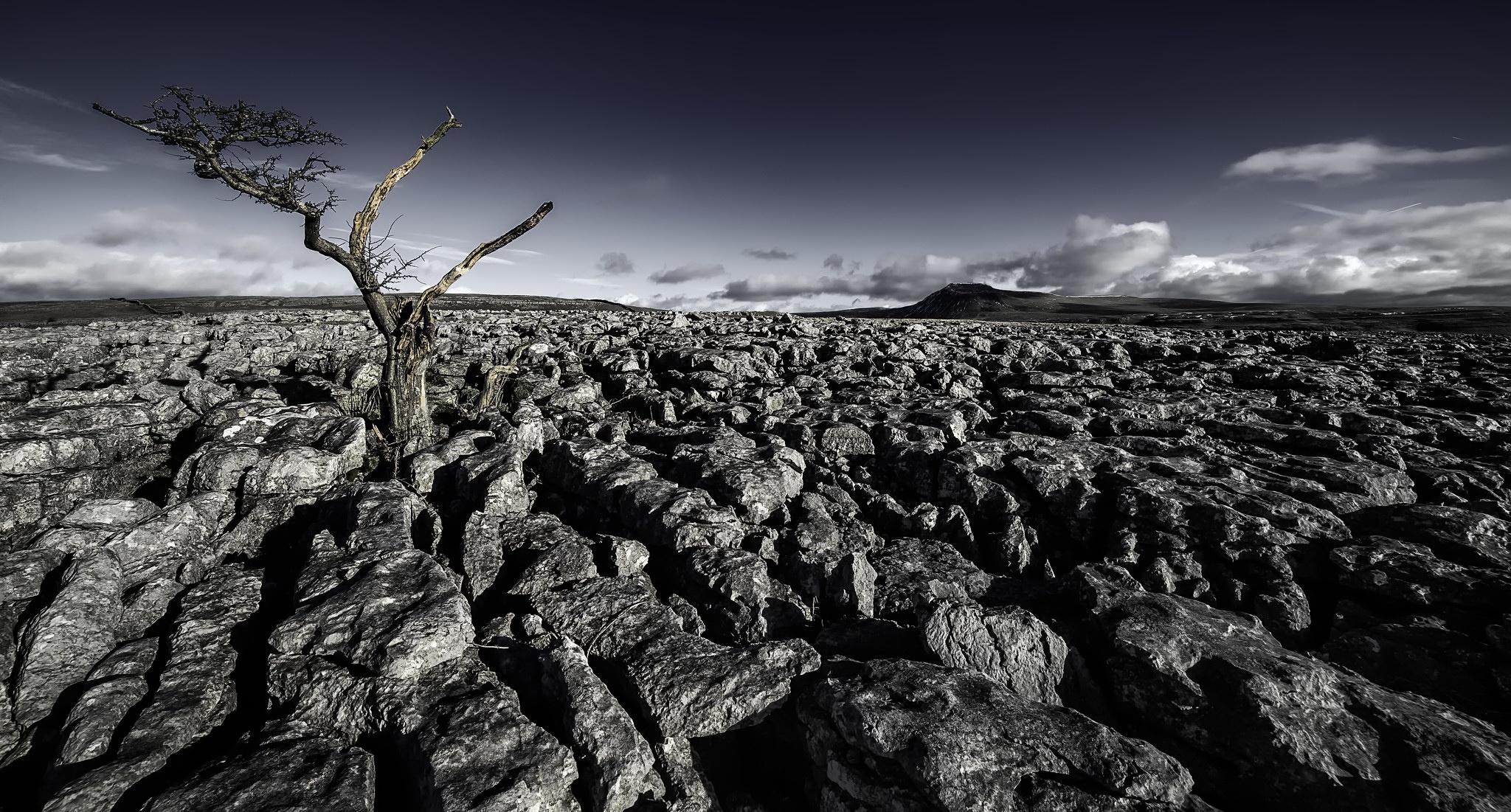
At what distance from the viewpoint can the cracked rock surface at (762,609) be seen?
5.71m

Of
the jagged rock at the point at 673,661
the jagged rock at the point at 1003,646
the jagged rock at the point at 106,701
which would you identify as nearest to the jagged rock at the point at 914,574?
the jagged rock at the point at 1003,646

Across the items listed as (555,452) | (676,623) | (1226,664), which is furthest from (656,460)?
(1226,664)

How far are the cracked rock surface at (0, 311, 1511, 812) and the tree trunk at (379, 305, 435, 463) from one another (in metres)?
0.93

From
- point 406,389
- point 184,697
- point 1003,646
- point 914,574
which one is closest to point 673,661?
point 1003,646

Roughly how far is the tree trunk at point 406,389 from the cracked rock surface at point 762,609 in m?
0.93

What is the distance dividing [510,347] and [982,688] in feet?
92.8

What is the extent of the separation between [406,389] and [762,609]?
12871 millimetres

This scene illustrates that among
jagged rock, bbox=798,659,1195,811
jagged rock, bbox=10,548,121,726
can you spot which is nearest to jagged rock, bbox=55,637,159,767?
jagged rock, bbox=10,548,121,726

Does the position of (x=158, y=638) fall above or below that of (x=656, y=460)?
below

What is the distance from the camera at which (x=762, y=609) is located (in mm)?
8773

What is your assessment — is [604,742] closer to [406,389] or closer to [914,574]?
[914,574]

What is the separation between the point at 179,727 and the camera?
6.69 meters

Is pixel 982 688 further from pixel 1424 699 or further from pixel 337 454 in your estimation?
pixel 337 454

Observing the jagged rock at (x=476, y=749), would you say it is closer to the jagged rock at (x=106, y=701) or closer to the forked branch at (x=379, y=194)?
the jagged rock at (x=106, y=701)
